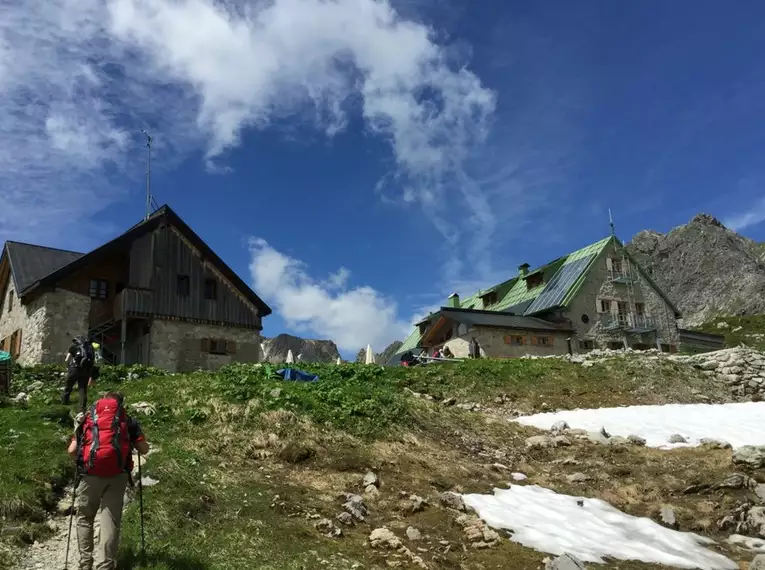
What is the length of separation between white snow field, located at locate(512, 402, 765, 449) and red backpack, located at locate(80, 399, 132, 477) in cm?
1452

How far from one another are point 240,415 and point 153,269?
21.5 m

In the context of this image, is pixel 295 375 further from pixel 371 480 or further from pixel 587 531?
pixel 587 531

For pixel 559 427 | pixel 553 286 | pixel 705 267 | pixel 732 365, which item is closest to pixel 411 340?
pixel 553 286

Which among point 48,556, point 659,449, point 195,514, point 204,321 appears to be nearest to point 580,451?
point 659,449

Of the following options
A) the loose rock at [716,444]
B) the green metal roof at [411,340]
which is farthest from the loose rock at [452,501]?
the green metal roof at [411,340]

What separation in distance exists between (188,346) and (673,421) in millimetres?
24254

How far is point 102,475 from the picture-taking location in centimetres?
755

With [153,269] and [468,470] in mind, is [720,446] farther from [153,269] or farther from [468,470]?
[153,269]

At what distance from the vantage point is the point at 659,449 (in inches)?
650

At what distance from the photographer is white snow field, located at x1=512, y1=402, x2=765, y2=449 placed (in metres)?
18.2

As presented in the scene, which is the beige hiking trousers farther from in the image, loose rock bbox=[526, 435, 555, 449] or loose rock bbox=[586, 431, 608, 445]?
loose rock bbox=[586, 431, 608, 445]

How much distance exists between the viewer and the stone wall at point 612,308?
46.9m

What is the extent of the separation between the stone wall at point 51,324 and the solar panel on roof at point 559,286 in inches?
1276

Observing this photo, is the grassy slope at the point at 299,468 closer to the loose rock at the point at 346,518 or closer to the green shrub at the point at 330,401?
the green shrub at the point at 330,401
